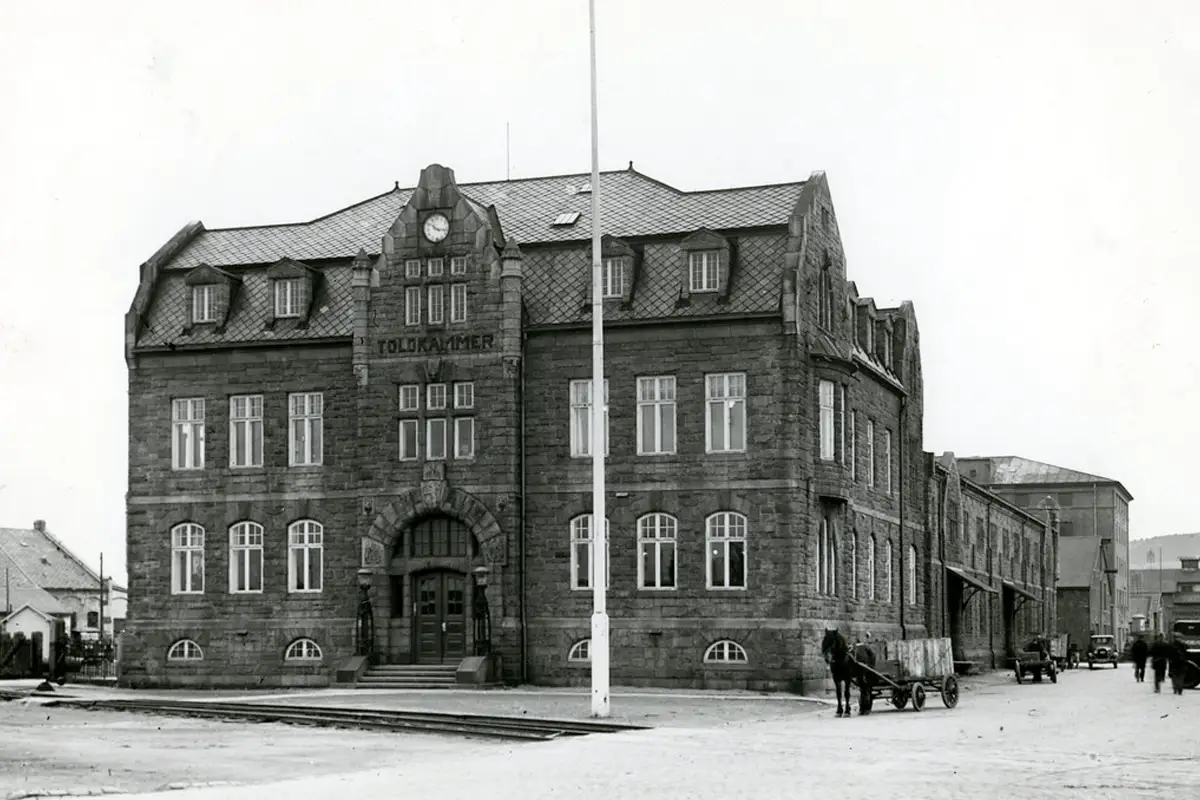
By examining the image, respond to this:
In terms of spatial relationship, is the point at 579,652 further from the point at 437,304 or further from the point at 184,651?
the point at 184,651

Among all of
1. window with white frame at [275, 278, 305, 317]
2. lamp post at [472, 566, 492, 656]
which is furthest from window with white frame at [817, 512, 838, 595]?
window with white frame at [275, 278, 305, 317]

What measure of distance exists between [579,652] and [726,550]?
450cm

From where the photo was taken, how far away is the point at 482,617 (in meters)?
43.0

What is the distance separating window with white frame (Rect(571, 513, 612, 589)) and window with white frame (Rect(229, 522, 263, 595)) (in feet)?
28.5

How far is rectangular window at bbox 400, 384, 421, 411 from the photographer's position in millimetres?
44500

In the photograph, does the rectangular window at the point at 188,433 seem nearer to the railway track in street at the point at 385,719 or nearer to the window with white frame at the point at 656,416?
the railway track in street at the point at 385,719

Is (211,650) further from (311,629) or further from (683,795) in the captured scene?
(683,795)

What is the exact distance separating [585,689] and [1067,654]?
3891 cm

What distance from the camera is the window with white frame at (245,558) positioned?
152 ft

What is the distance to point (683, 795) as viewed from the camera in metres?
17.4

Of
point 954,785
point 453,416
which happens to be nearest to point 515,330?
point 453,416

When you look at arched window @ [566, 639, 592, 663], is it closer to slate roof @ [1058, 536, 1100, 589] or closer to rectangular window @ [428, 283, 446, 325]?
rectangular window @ [428, 283, 446, 325]

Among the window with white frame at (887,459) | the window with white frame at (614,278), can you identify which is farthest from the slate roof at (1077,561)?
the window with white frame at (614,278)

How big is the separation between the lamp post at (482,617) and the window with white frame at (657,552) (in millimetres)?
3799
